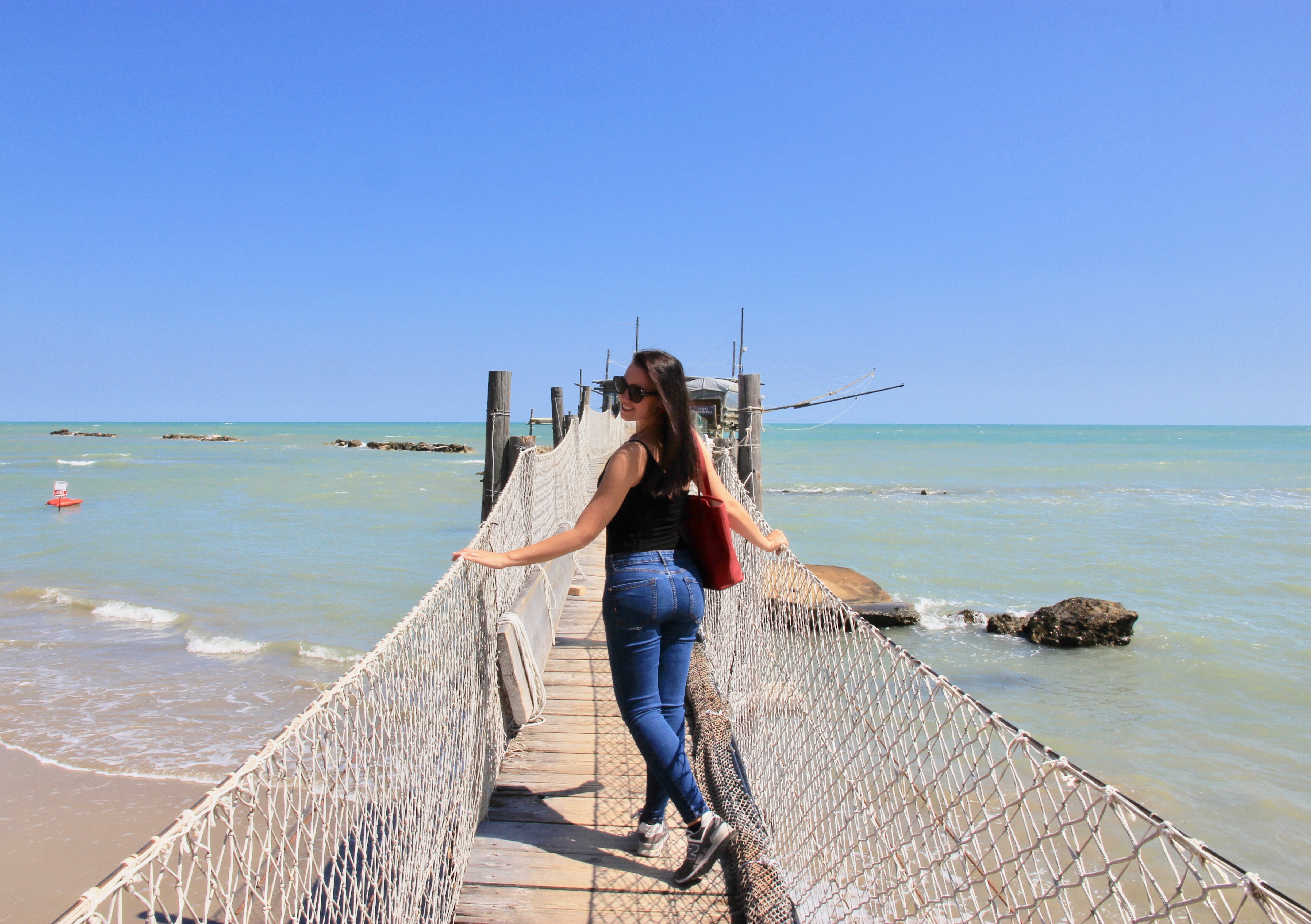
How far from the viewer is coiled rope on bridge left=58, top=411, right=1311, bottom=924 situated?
1236mm

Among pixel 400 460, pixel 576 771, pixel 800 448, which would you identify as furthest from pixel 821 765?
pixel 800 448

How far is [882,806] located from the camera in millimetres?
2420

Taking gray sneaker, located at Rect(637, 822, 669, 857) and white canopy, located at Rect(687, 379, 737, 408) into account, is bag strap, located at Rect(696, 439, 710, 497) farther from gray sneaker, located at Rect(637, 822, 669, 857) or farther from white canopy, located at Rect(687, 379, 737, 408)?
white canopy, located at Rect(687, 379, 737, 408)

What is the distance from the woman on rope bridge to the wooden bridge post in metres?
4.39

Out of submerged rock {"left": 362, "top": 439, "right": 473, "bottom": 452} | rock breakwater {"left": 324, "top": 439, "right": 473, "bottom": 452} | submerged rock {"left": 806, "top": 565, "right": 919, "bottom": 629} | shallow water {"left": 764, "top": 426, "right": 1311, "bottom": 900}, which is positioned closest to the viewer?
shallow water {"left": 764, "top": 426, "right": 1311, "bottom": 900}

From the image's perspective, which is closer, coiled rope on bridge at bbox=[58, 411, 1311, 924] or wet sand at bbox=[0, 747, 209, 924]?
coiled rope on bridge at bbox=[58, 411, 1311, 924]

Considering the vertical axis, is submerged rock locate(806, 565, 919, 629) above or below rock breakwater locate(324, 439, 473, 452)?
below

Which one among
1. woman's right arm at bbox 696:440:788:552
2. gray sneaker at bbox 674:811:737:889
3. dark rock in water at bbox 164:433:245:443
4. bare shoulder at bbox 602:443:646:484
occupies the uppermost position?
bare shoulder at bbox 602:443:646:484

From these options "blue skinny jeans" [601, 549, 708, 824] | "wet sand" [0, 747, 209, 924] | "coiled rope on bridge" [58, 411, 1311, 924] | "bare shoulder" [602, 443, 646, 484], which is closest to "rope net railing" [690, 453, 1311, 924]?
"coiled rope on bridge" [58, 411, 1311, 924]

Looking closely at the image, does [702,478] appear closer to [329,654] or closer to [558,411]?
[329,654]

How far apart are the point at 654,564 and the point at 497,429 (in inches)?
208

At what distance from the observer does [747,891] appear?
7.90 feet

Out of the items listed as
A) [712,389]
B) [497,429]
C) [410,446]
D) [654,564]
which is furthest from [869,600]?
[410,446]

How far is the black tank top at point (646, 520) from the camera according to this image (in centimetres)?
230
